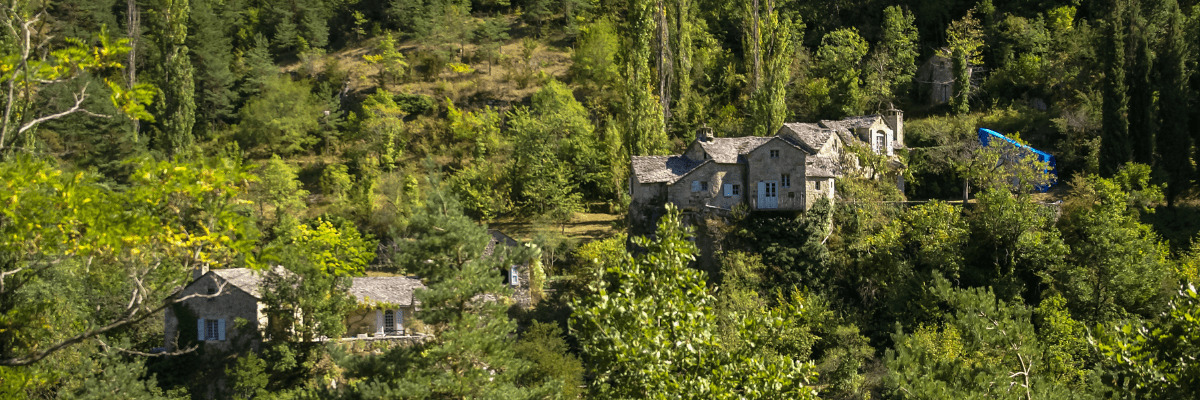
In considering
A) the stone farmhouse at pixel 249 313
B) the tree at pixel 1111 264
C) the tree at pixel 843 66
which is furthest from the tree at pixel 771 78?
the tree at pixel 1111 264

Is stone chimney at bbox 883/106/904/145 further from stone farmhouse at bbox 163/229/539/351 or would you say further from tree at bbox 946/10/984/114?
stone farmhouse at bbox 163/229/539/351

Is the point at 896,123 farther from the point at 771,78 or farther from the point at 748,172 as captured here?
the point at 748,172

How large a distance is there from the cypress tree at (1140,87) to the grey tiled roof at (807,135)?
35.7 ft

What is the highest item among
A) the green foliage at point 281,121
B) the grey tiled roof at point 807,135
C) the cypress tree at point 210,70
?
the cypress tree at point 210,70

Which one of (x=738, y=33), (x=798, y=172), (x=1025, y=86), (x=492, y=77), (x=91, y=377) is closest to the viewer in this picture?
(x=91, y=377)

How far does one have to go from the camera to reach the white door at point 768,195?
127 ft

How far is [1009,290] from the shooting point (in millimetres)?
34906

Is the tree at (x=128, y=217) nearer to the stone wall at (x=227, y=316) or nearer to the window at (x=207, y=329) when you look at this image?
the stone wall at (x=227, y=316)

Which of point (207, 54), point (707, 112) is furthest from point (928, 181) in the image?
point (207, 54)

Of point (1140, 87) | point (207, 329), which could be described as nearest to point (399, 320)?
point (207, 329)

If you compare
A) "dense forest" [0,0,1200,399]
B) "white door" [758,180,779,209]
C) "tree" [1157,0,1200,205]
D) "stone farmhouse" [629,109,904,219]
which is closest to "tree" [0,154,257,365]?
"dense forest" [0,0,1200,399]

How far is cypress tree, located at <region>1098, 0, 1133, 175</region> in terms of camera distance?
38.7 m

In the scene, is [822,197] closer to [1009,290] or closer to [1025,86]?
[1009,290]

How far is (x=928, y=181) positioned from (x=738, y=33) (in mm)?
19173
